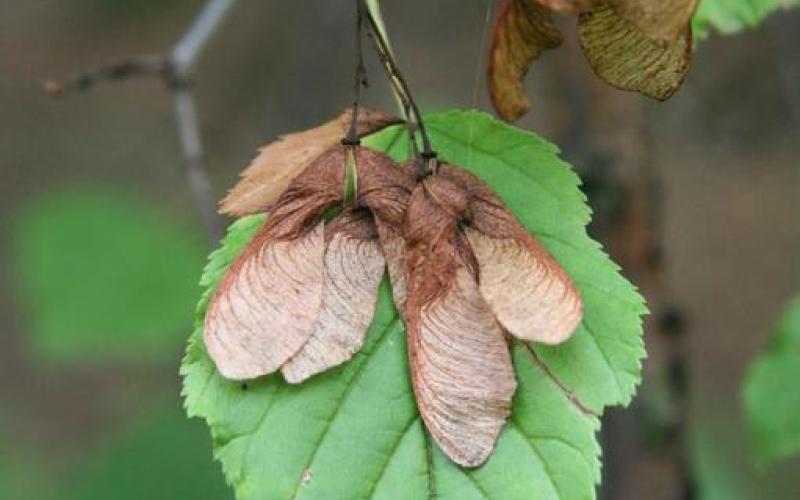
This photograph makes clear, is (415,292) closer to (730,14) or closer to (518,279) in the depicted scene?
(518,279)

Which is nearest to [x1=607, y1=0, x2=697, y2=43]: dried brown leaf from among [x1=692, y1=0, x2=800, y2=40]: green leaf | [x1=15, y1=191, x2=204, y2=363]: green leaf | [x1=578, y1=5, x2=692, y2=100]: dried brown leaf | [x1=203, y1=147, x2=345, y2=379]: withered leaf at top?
[x1=578, y1=5, x2=692, y2=100]: dried brown leaf

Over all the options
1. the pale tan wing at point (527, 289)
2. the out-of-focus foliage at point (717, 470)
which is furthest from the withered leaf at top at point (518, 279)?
the out-of-focus foliage at point (717, 470)

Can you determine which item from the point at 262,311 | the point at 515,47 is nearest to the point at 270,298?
the point at 262,311

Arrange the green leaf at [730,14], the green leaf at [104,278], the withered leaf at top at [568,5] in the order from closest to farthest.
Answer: the withered leaf at top at [568,5], the green leaf at [730,14], the green leaf at [104,278]

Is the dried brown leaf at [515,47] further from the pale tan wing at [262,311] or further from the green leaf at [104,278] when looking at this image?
the green leaf at [104,278]

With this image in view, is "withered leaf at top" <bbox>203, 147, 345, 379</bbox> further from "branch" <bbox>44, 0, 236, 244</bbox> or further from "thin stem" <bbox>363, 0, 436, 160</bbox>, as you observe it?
"branch" <bbox>44, 0, 236, 244</bbox>
